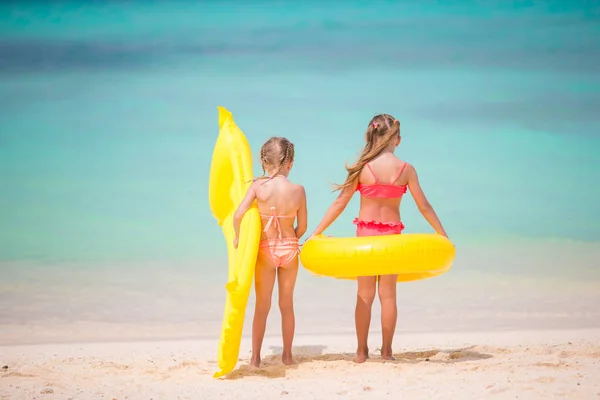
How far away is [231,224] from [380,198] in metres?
1.04

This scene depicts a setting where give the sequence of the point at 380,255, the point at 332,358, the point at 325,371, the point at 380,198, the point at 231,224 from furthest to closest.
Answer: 1. the point at 332,358
2. the point at 231,224
3. the point at 380,198
4. the point at 325,371
5. the point at 380,255

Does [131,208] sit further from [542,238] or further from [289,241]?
[289,241]

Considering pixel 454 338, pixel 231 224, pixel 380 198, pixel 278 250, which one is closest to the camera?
pixel 278 250

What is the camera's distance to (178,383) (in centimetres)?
494

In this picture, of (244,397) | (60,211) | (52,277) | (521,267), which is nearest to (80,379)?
(244,397)

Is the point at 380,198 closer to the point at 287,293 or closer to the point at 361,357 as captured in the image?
the point at 287,293

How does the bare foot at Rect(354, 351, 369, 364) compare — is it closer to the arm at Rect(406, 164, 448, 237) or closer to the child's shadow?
the child's shadow

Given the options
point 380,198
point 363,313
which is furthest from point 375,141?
point 363,313

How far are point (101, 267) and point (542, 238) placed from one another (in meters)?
7.00

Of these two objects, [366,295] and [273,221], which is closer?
[273,221]

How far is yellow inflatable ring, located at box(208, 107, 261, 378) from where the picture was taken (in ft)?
16.6

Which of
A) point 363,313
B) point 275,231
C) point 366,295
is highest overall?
point 275,231

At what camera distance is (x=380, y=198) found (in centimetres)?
535

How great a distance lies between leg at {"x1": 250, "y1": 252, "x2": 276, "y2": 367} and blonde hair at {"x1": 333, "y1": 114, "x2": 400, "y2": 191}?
2.27ft
